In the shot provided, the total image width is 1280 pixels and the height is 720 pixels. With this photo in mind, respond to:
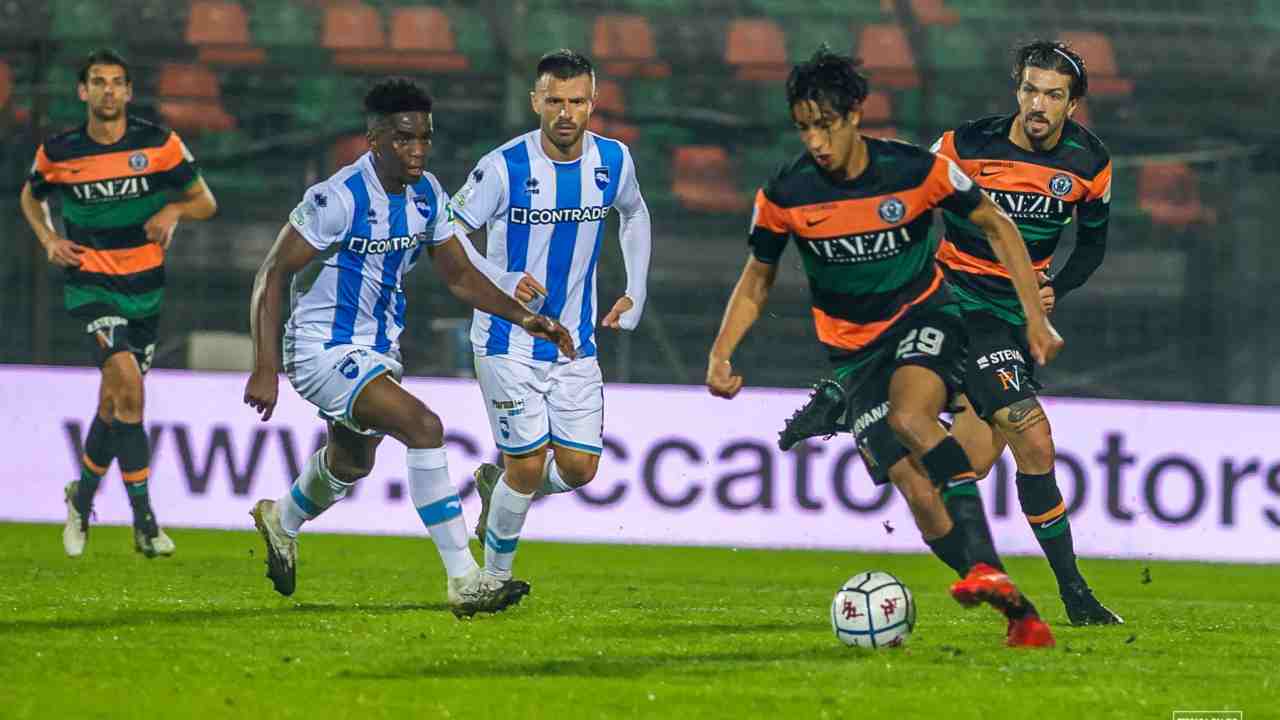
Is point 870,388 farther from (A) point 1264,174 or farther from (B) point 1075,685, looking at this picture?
(A) point 1264,174

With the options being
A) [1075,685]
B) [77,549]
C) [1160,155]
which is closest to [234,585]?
[77,549]

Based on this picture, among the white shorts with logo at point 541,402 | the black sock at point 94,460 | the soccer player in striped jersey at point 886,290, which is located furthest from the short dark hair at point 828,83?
the black sock at point 94,460

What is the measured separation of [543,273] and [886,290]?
1.84 metres

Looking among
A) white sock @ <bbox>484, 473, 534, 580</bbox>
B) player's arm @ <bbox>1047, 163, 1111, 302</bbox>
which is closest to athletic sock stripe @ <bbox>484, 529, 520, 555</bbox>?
white sock @ <bbox>484, 473, 534, 580</bbox>

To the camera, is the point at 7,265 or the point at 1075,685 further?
the point at 7,265

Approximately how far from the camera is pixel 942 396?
243 inches

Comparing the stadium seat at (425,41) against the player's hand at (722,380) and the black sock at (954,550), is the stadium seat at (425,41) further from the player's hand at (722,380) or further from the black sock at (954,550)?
the black sock at (954,550)

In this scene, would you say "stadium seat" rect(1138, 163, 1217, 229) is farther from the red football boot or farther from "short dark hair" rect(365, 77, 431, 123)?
the red football boot

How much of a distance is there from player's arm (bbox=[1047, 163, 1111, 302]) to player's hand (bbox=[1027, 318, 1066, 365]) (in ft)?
5.59

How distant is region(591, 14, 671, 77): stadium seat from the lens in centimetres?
1484

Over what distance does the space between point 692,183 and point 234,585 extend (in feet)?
22.3

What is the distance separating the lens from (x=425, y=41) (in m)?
14.9

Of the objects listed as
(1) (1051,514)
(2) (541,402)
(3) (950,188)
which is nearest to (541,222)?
(2) (541,402)

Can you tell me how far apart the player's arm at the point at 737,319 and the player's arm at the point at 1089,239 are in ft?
5.53
